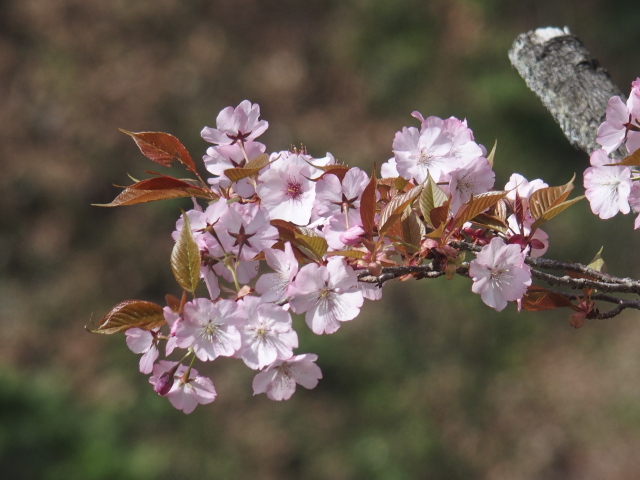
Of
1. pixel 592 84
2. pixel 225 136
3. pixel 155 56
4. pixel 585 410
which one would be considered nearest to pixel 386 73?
pixel 155 56

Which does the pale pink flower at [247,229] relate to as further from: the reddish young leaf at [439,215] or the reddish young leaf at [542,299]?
the reddish young leaf at [542,299]

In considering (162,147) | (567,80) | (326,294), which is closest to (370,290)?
(326,294)

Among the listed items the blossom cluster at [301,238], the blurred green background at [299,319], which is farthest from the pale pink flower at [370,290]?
the blurred green background at [299,319]

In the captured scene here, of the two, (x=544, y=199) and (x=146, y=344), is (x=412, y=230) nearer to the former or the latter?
(x=544, y=199)

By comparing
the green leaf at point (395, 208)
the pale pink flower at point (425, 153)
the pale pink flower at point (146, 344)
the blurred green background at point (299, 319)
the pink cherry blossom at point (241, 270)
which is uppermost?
the pale pink flower at point (425, 153)

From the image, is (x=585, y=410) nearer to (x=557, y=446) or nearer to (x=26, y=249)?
(x=557, y=446)

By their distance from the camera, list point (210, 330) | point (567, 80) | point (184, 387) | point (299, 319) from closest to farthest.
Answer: point (210, 330) < point (184, 387) < point (567, 80) < point (299, 319)

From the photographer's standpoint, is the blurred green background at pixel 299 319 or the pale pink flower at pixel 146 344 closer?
the pale pink flower at pixel 146 344
